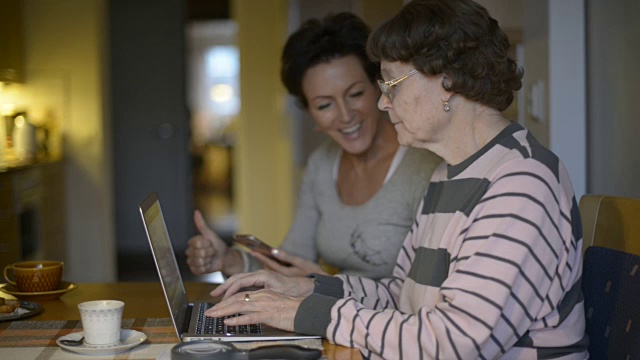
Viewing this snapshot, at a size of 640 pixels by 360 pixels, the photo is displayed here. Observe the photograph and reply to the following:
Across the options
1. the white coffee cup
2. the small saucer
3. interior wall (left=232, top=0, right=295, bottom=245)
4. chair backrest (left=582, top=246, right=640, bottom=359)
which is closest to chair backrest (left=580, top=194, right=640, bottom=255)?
chair backrest (left=582, top=246, right=640, bottom=359)

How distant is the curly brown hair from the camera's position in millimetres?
1585

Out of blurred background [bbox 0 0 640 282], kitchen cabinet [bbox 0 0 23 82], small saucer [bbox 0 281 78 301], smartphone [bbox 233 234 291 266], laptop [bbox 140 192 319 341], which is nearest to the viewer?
laptop [bbox 140 192 319 341]

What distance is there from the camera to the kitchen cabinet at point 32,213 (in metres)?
4.53

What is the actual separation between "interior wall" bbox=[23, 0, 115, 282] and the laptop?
402 cm

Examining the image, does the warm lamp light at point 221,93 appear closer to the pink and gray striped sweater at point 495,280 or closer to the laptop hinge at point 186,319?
the laptop hinge at point 186,319

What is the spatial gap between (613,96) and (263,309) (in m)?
1.16

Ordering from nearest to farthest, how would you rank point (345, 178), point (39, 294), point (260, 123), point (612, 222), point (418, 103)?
point (418, 103), point (612, 222), point (39, 294), point (345, 178), point (260, 123)

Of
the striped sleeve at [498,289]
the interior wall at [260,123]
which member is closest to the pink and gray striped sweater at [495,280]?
the striped sleeve at [498,289]

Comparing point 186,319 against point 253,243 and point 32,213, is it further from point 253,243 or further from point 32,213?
point 32,213

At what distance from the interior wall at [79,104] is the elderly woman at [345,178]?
3.50 meters

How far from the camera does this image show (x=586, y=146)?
2.40 meters

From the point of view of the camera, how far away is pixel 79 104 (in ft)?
18.7

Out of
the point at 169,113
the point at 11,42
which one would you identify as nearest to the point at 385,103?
the point at 11,42

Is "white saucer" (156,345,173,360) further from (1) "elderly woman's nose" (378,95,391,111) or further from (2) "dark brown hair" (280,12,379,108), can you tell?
(2) "dark brown hair" (280,12,379,108)
